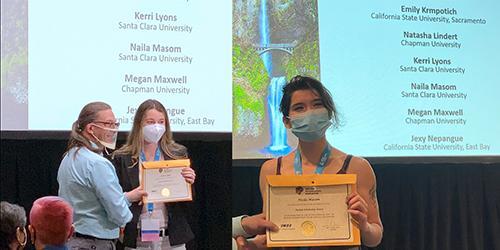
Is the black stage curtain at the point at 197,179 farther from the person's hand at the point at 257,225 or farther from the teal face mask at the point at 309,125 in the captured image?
the teal face mask at the point at 309,125

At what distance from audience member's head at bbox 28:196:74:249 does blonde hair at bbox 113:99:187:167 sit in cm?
56

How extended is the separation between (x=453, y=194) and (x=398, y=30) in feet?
3.58

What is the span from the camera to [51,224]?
3.09m

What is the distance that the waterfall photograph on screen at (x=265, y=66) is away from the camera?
3975mm

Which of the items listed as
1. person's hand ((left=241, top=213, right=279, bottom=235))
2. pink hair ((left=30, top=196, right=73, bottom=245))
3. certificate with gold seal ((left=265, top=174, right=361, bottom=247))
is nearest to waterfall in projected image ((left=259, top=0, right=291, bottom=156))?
certificate with gold seal ((left=265, top=174, right=361, bottom=247))

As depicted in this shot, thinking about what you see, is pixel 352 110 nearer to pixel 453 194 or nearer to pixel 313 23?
pixel 313 23

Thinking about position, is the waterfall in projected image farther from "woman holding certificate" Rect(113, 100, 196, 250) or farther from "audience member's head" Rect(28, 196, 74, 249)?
"audience member's head" Rect(28, 196, 74, 249)

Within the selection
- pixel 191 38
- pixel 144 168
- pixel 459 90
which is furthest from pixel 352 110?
pixel 144 168

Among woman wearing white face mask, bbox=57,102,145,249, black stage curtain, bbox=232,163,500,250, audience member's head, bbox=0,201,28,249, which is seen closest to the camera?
audience member's head, bbox=0,201,28,249

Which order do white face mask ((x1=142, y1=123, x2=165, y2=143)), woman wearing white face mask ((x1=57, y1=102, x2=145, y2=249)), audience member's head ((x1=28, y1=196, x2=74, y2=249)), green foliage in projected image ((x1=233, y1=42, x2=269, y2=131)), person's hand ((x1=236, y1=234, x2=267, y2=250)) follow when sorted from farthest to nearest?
green foliage in projected image ((x1=233, y1=42, x2=269, y2=131))
person's hand ((x1=236, y1=234, x2=267, y2=250))
white face mask ((x1=142, y1=123, x2=165, y2=143))
woman wearing white face mask ((x1=57, y1=102, x2=145, y2=249))
audience member's head ((x1=28, y1=196, x2=74, y2=249))

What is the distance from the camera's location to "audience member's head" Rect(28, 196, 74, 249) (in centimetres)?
305

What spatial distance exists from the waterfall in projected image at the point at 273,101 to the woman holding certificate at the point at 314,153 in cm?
4

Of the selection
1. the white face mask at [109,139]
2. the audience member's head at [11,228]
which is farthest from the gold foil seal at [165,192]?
the audience member's head at [11,228]

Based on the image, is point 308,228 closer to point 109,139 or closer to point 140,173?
point 140,173
